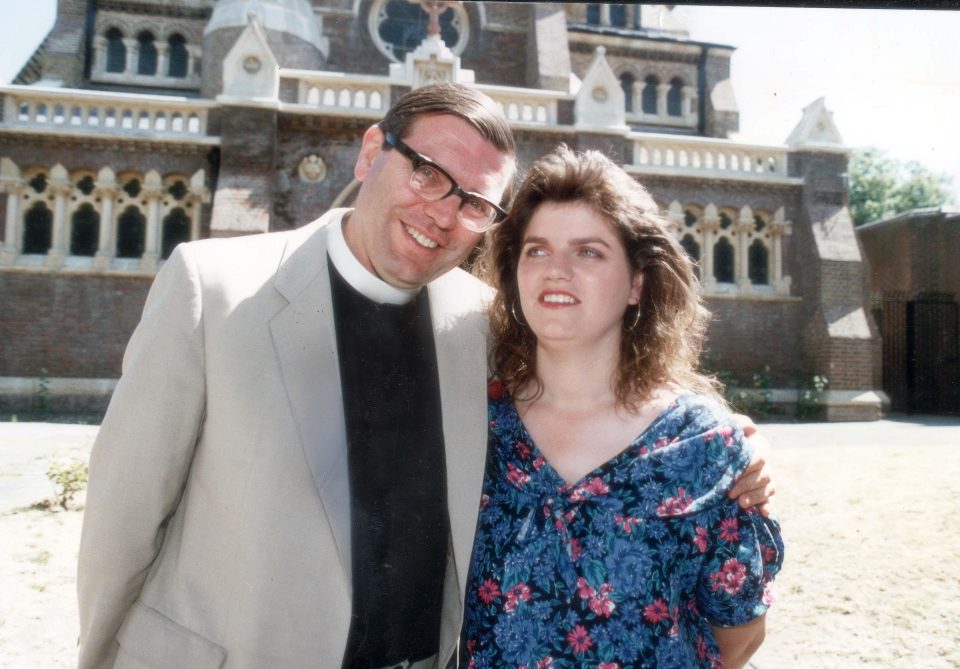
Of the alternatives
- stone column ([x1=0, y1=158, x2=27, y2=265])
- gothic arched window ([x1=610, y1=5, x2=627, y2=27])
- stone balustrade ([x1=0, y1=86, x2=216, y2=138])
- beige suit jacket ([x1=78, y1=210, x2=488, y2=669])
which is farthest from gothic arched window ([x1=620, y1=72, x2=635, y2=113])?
beige suit jacket ([x1=78, y1=210, x2=488, y2=669])

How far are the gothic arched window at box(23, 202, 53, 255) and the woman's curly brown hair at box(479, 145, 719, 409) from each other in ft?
50.1

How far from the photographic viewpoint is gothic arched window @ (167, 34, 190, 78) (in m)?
21.5

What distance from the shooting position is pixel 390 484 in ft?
5.45

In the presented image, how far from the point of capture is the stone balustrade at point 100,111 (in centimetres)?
1383

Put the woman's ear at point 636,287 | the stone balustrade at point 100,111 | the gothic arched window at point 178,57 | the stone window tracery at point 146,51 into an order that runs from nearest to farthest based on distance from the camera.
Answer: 1. the woman's ear at point 636,287
2. the stone balustrade at point 100,111
3. the stone window tracery at point 146,51
4. the gothic arched window at point 178,57

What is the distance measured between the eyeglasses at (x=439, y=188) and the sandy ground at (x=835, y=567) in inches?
116

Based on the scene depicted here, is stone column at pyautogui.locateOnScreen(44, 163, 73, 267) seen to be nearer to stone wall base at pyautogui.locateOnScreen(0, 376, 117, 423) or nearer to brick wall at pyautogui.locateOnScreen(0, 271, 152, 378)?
brick wall at pyautogui.locateOnScreen(0, 271, 152, 378)

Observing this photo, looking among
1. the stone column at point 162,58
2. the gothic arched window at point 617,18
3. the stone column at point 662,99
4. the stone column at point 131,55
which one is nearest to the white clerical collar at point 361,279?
the stone column at point 162,58

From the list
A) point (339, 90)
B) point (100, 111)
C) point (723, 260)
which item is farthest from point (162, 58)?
point (723, 260)

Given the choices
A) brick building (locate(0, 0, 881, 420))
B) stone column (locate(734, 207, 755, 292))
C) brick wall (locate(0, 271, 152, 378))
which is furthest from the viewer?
stone column (locate(734, 207, 755, 292))

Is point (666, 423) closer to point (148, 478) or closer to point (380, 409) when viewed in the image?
point (380, 409)

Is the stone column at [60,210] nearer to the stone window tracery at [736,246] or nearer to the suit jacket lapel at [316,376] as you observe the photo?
the stone window tracery at [736,246]

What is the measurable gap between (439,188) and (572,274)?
438 mm

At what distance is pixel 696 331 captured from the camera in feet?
7.41
